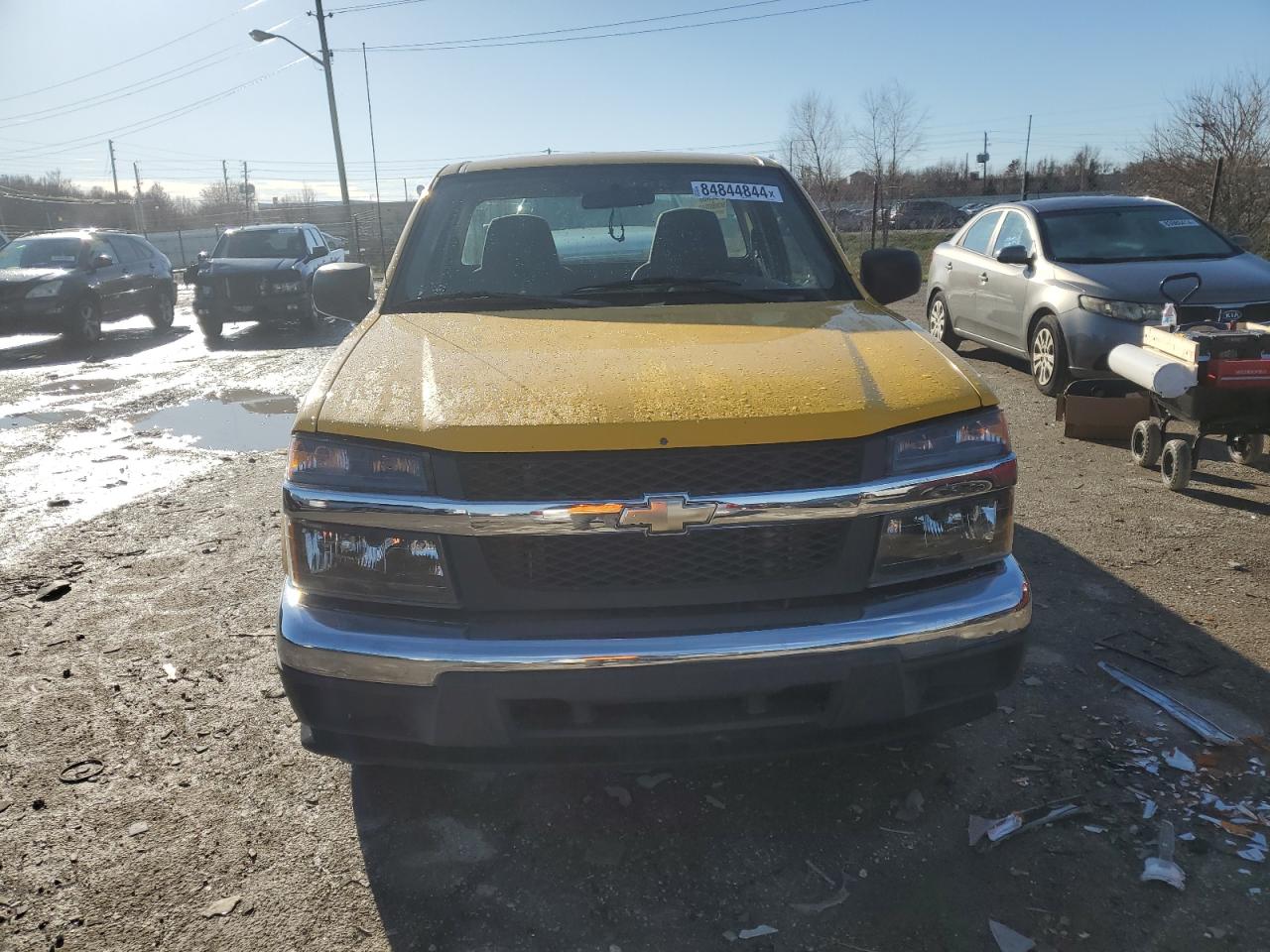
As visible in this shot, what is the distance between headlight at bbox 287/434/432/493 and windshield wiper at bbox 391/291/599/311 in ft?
3.43

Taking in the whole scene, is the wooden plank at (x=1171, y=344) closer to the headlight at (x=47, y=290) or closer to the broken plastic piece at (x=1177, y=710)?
the broken plastic piece at (x=1177, y=710)

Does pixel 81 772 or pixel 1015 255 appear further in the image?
pixel 1015 255

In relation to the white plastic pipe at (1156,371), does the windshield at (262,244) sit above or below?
above

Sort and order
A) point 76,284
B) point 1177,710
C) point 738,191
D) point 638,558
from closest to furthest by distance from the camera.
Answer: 1. point 638,558
2. point 1177,710
3. point 738,191
4. point 76,284

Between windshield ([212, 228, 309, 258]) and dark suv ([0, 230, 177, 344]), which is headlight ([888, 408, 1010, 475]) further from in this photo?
windshield ([212, 228, 309, 258])

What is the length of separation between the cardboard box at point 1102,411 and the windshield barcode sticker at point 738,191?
3839 mm

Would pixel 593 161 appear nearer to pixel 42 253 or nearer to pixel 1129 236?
pixel 1129 236

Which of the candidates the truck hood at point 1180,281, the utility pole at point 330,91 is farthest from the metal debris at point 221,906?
the utility pole at point 330,91

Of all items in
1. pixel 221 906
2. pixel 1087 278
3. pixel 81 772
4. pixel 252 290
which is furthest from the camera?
pixel 252 290

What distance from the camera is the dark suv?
1319 centimetres

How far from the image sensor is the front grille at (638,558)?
2.26 meters

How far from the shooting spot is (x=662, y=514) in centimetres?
219

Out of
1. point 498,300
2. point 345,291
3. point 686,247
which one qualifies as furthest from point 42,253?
point 686,247

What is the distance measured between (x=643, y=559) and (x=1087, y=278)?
6.54 m
